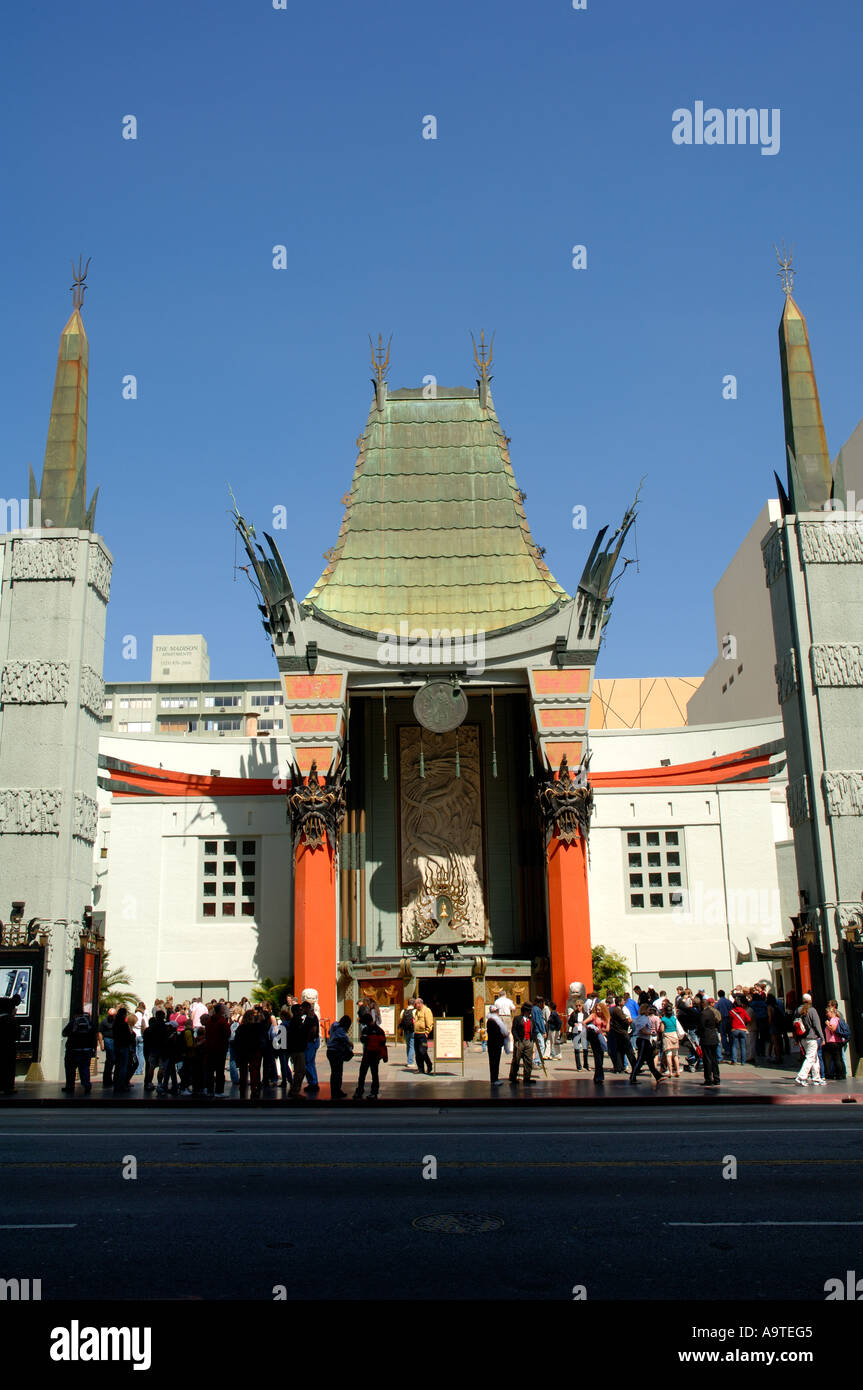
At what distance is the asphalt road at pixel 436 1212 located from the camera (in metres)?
6.57

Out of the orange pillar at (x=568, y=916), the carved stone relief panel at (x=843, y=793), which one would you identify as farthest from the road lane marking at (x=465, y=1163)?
the orange pillar at (x=568, y=916)

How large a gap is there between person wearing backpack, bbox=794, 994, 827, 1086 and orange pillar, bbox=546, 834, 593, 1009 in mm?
13733

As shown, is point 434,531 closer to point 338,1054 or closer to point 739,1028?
point 739,1028

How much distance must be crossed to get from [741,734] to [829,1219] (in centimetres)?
4124

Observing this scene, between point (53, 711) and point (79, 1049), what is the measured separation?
8995 millimetres

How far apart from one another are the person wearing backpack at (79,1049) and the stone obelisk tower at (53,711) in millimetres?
4374

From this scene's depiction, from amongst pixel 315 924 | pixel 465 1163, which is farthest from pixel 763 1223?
pixel 315 924

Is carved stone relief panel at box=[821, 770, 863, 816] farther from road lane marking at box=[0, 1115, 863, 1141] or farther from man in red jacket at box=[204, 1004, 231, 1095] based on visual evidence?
man in red jacket at box=[204, 1004, 231, 1095]

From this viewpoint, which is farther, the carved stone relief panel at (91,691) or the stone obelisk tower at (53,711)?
the carved stone relief panel at (91,691)

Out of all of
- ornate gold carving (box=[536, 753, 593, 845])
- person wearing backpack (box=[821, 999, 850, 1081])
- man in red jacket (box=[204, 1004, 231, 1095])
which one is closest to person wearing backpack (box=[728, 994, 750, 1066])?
person wearing backpack (box=[821, 999, 850, 1081])

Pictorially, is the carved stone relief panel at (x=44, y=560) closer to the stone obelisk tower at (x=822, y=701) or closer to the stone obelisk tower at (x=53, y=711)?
the stone obelisk tower at (x=53, y=711)

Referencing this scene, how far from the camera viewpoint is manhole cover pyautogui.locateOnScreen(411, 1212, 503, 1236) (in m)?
7.76

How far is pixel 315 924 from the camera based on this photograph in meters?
37.3
